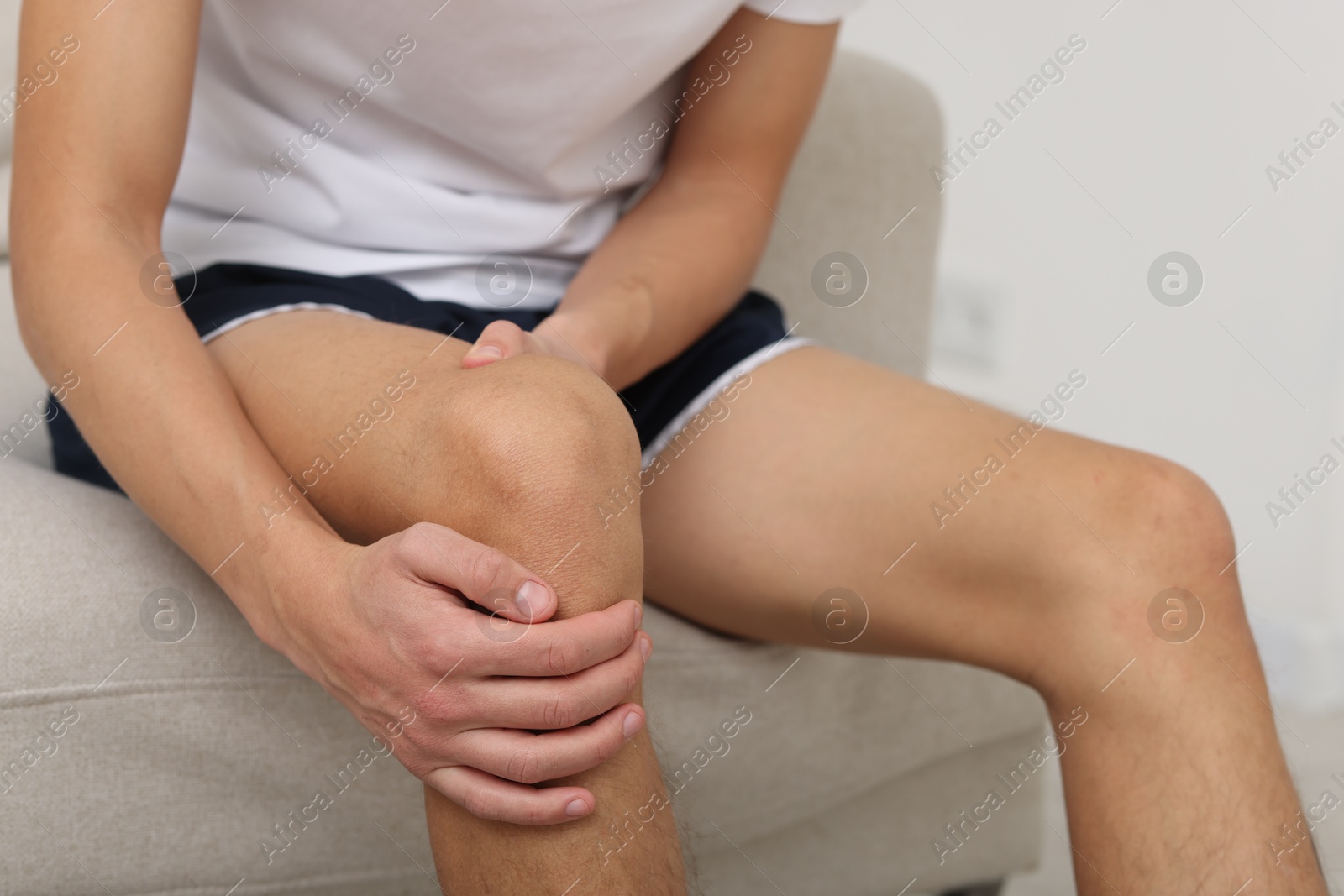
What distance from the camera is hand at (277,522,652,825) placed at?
475 mm

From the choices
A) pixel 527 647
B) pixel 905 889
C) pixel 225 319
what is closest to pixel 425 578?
pixel 527 647

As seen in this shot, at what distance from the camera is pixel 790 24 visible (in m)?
0.90

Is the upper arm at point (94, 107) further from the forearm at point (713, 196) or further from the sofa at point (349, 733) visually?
the forearm at point (713, 196)

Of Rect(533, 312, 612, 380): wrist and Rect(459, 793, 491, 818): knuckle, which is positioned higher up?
Rect(533, 312, 612, 380): wrist

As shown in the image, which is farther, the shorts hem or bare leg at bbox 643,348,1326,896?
the shorts hem

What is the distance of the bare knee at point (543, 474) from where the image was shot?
0.50 m

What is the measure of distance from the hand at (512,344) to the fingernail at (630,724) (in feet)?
0.66

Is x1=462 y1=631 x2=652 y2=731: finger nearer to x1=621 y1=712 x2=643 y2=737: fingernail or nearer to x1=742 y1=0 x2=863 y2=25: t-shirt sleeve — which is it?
x1=621 y1=712 x2=643 y2=737: fingernail

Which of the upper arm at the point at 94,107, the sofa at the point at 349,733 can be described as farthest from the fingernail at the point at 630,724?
the upper arm at the point at 94,107

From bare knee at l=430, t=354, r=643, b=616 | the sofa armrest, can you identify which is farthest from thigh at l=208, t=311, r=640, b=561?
the sofa armrest

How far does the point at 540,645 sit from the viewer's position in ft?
1.55

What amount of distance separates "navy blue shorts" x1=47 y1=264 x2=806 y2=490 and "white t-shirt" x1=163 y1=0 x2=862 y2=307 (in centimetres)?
2

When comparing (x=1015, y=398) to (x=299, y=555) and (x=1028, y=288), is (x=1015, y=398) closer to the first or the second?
(x=1028, y=288)

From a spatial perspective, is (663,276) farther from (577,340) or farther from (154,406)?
(154,406)
